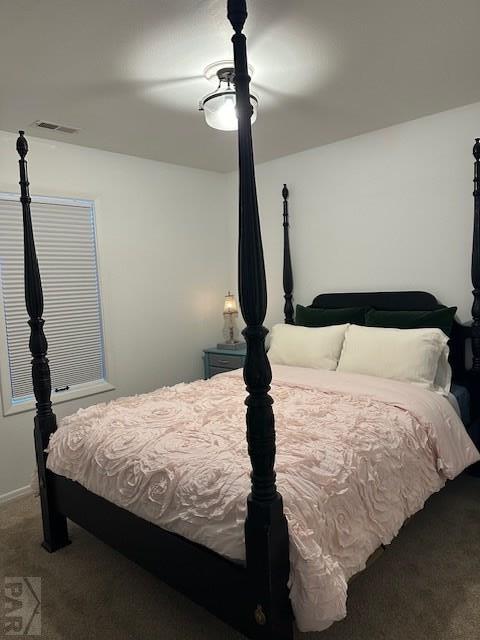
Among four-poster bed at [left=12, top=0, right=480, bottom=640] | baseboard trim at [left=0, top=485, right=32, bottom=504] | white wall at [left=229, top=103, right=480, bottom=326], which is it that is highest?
white wall at [left=229, top=103, right=480, bottom=326]

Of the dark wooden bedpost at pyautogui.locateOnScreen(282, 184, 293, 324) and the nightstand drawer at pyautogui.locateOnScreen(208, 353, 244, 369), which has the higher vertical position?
the dark wooden bedpost at pyautogui.locateOnScreen(282, 184, 293, 324)

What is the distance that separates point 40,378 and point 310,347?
1876 millimetres

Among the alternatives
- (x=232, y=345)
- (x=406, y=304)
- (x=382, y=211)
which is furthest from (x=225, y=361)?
(x=382, y=211)

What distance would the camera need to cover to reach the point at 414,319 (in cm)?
314

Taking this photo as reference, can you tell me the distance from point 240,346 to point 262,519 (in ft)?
9.35

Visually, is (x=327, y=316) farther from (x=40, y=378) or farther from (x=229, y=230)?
(x=40, y=378)

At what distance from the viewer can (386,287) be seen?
353 cm

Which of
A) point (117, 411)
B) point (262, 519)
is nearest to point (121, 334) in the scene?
point (117, 411)

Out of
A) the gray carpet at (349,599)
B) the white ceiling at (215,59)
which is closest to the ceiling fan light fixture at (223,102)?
the white ceiling at (215,59)

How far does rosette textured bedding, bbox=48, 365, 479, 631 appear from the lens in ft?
5.08

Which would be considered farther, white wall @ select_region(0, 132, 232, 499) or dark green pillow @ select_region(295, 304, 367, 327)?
dark green pillow @ select_region(295, 304, 367, 327)

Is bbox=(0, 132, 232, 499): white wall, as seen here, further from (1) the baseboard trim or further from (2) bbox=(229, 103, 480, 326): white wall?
(2) bbox=(229, 103, 480, 326): white wall

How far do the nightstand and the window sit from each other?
1.02m

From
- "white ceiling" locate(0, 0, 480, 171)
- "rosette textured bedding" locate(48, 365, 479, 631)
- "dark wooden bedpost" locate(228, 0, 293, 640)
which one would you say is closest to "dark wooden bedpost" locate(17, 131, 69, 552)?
"rosette textured bedding" locate(48, 365, 479, 631)
